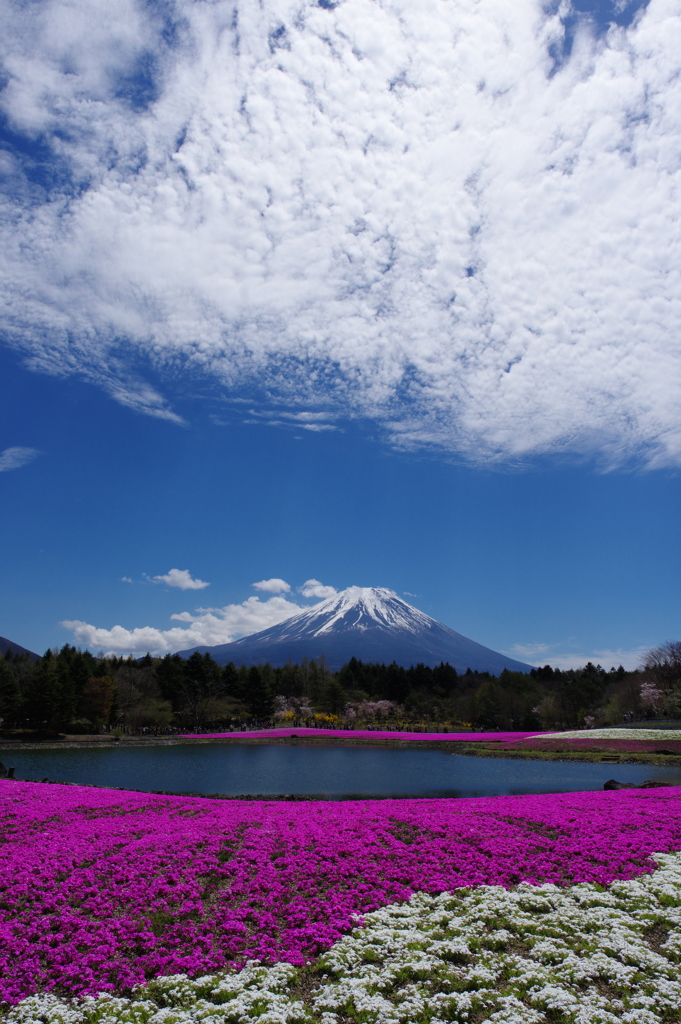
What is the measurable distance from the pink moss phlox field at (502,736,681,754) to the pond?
20.2 ft

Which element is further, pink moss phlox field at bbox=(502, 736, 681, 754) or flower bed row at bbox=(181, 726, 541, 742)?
flower bed row at bbox=(181, 726, 541, 742)

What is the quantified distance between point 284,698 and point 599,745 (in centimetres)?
4716

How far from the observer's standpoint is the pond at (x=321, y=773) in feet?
76.0

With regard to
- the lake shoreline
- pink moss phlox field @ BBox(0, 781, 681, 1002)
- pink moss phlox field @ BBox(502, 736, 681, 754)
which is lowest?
the lake shoreline

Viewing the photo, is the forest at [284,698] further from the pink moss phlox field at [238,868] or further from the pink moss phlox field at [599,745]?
the pink moss phlox field at [238,868]

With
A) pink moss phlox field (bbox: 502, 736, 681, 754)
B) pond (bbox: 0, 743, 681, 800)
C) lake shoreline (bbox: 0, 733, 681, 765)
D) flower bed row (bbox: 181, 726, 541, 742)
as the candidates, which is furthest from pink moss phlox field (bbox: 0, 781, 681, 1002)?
flower bed row (bbox: 181, 726, 541, 742)

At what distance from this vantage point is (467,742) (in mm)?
48688

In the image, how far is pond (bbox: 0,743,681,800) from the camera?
23172mm

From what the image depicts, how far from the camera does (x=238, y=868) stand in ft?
30.7

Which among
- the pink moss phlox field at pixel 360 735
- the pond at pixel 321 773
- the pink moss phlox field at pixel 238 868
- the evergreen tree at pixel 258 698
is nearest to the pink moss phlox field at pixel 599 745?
the pond at pixel 321 773

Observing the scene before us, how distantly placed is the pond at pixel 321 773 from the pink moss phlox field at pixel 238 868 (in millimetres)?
8994

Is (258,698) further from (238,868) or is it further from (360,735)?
(238,868)

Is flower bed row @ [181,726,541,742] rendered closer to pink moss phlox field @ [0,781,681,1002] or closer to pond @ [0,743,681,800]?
pond @ [0,743,681,800]

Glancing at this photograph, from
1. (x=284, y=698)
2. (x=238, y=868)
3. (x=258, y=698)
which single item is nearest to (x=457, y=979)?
(x=238, y=868)
